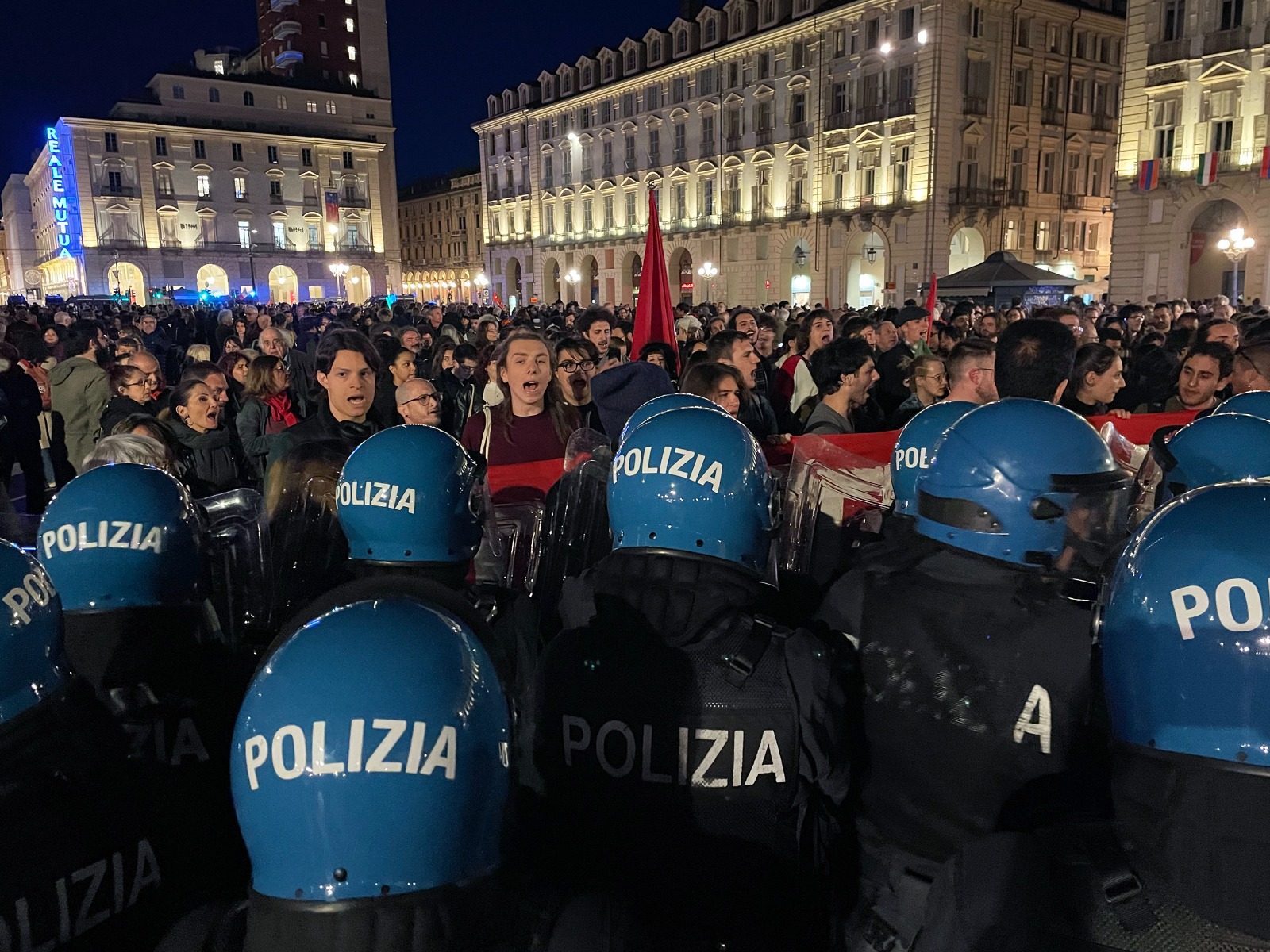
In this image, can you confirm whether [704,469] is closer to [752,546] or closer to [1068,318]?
[752,546]

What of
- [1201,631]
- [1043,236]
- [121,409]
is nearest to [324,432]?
[121,409]

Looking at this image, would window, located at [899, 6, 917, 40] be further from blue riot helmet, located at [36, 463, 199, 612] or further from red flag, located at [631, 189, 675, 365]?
blue riot helmet, located at [36, 463, 199, 612]

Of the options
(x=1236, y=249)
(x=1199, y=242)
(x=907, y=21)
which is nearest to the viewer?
(x=1236, y=249)

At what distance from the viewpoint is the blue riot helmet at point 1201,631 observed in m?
1.16

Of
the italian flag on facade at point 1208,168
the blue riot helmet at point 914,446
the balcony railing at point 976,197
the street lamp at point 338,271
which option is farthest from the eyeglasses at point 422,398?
the street lamp at point 338,271

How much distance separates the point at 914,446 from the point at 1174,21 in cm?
3516

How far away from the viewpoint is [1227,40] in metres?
28.9

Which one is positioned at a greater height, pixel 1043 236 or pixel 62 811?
pixel 1043 236

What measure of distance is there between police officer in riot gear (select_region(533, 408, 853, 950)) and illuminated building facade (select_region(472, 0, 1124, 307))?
31.5 metres

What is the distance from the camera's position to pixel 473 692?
1.24 m

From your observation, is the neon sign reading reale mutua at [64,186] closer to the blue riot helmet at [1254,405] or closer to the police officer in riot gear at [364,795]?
the blue riot helmet at [1254,405]

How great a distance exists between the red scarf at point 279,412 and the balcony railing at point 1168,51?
110 feet

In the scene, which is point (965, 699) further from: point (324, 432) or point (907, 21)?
point (907, 21)

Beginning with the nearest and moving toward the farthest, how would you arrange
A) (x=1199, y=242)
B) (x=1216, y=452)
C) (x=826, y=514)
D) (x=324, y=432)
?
(x=1216, y=452)
(x=826, y=514)
(x=324, y=432)
(x=1199, y=242)
